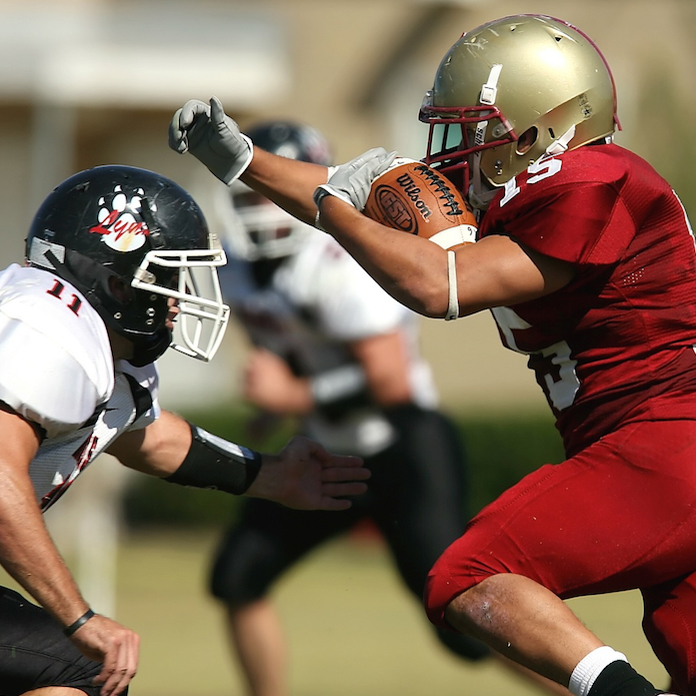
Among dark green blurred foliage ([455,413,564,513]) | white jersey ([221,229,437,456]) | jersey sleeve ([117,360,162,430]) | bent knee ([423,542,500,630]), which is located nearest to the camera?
bent knee ([423,542,500,630])

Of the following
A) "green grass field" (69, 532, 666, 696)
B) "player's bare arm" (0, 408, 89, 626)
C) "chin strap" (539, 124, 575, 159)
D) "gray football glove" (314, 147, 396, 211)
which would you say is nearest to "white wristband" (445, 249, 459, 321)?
"gray football glove" (314, 147, 396, 211)

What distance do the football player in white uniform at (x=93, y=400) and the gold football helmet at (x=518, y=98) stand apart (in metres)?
0.73

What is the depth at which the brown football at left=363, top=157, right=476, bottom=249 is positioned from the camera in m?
3.03

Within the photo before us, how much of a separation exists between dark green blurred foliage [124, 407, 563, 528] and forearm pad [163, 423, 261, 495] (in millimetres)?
6421

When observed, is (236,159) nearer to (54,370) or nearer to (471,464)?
(54,370)

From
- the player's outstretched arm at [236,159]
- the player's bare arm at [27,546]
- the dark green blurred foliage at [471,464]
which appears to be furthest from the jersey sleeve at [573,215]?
the dark green blurred foliage at [471,464]

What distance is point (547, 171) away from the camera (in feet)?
9.59

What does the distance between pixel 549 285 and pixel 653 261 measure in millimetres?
298

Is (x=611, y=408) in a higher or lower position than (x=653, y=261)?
lower

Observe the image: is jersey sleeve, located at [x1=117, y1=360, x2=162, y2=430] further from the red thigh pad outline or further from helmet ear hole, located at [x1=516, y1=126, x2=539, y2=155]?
helmet ear hole, located at [x1=516, y1=126, x2=539, y2=155]

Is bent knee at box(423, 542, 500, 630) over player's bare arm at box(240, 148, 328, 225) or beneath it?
beneath

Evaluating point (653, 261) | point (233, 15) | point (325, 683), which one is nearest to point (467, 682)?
point (325, 683)

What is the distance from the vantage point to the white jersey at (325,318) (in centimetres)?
492

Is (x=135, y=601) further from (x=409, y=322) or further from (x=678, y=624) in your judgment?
(x=678, y=624)
